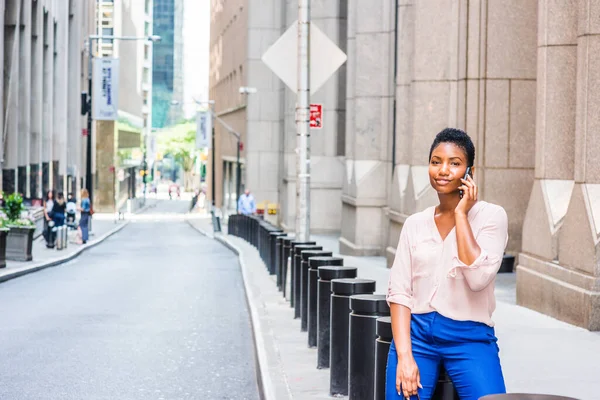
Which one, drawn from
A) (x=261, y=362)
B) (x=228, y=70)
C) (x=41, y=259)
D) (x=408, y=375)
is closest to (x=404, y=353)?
(x=408, y=375)

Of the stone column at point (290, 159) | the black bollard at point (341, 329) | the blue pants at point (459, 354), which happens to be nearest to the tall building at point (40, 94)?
the stone column at point (290, 159)

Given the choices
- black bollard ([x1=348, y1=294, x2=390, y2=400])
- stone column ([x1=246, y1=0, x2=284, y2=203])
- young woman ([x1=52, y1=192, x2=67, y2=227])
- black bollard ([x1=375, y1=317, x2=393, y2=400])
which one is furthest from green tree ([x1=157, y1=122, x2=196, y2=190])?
black bollard ([x1=375, y1=317, x2=393, y2=400])

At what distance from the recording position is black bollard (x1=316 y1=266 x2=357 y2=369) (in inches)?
409

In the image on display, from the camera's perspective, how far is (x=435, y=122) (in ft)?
72.4

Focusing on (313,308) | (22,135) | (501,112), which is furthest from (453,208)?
(22,135)

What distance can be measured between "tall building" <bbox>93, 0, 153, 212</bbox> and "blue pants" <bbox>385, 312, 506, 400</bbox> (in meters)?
76.6

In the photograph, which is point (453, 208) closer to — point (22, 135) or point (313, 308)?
point (313, 308)

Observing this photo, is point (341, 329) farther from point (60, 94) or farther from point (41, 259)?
point (60, 94)

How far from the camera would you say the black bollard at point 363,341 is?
7.65 metres

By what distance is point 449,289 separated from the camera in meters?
4.91

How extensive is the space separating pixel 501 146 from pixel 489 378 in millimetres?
16210

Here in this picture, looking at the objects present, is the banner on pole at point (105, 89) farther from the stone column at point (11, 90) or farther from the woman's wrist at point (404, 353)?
the woman's wrist at point (404, 353)

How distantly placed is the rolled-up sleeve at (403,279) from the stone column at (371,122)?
24.2 meters

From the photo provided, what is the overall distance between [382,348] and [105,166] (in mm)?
89193
